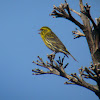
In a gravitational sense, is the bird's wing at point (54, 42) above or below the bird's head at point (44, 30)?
below

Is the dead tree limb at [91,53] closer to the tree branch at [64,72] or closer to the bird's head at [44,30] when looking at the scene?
the tree branch at [64,72]

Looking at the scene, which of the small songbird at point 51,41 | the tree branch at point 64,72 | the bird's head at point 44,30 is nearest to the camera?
the tree branch at point 64,72

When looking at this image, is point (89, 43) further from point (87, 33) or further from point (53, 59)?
point (53, 59)

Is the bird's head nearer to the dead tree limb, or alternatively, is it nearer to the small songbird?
the small songbird

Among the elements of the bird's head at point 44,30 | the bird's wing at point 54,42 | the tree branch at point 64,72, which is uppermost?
the bird's head at point 44,30

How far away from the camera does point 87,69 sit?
316cm

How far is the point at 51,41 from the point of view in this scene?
14.7 feet

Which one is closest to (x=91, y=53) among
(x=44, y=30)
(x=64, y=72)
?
(x=64, y=72)

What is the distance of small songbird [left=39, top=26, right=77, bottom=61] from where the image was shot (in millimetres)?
4316

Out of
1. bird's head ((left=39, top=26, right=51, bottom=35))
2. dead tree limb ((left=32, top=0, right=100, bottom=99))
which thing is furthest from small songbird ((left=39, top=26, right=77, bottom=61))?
dead tree limb ((left=32, top=0, right=100, bottom=99))

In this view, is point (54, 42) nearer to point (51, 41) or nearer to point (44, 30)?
point (51, 41)

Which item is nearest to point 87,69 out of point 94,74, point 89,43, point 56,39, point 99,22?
point 94,74

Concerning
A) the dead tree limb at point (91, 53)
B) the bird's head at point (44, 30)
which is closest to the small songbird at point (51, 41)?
the bird's head at point (44, 30)

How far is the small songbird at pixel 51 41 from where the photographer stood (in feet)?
14.2
